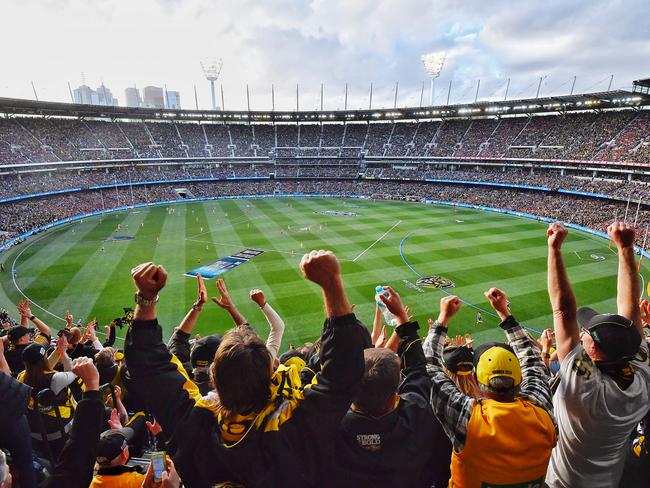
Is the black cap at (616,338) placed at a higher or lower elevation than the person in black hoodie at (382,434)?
higher

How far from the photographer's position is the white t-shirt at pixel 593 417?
9.57 feet

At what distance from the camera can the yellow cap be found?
9.95 ft

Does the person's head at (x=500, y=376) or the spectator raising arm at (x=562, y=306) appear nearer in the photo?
the person's head at (x=500, y=376)

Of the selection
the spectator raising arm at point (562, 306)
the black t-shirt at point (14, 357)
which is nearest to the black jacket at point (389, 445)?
the spectator raising arm at point (562, 306)

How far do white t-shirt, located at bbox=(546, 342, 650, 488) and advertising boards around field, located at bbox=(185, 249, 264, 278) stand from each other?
26423mm

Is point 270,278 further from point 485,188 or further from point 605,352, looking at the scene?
point 485,188

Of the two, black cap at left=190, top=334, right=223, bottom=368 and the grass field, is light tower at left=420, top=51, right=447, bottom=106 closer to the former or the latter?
the grass field

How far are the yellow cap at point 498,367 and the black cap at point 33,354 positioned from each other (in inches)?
252

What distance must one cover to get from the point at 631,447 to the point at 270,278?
79.8 ft

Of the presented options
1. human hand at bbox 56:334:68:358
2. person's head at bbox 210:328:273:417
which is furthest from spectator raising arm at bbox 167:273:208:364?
human hand at bbox 56:334:68:358

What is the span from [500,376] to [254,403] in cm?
206

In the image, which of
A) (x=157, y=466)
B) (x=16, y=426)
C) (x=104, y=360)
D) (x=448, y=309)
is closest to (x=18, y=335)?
(x=104, y=360)

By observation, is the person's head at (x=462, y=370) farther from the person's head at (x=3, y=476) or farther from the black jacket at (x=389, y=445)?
the person's head at (x=3, y=476)

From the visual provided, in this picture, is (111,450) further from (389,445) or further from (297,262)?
(297,262)
